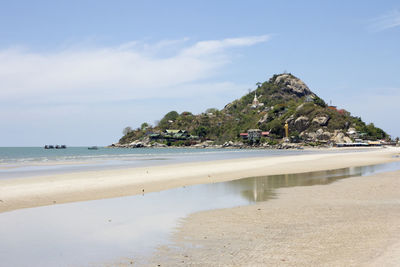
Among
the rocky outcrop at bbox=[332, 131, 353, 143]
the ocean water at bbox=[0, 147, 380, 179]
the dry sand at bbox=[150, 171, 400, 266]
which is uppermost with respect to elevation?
the rocky outcrop at bbox=[332, 131, 353, 143]

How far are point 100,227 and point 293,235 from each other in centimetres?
719

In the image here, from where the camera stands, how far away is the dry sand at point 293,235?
9.06 meters

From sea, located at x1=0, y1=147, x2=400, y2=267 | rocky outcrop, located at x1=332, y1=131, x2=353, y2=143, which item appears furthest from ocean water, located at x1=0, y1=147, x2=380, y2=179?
rocky outcrop, located at x1=332, y1=131, x2=353, y2=143

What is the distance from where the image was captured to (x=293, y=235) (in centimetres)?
1134

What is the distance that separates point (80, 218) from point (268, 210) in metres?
8.31

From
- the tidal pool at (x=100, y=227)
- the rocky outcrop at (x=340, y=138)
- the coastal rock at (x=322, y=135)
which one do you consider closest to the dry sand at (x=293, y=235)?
the tidal pool at (x=100, y=227)

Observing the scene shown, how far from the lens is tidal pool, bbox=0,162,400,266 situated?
32.8ft

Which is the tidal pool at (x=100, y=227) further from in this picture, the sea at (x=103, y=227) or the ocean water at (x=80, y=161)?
the ocean water at (x=80, y=161)

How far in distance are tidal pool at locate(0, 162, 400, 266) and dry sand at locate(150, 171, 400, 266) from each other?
106 cm

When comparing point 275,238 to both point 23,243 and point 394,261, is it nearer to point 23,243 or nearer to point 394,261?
point 394,261

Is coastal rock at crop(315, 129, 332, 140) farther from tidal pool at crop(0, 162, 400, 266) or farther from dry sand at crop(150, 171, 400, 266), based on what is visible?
dry sand at crop(150, 171, 400, 266)

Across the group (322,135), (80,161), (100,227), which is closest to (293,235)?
(100,227)

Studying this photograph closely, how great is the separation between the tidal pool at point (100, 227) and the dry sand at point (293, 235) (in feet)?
3.48

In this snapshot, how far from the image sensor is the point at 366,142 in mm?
181875
